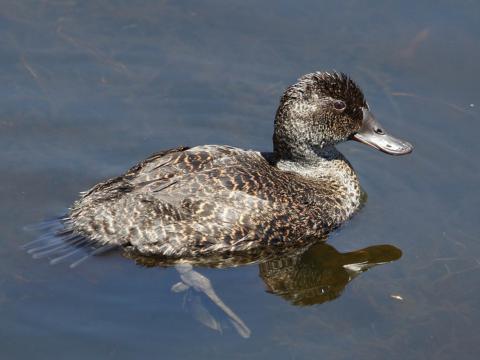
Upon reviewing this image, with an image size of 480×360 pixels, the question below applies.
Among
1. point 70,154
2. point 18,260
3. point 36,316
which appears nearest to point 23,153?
point 70,154

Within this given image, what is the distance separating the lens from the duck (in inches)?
363

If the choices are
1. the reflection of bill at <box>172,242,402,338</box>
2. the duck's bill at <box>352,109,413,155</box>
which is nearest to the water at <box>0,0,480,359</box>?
the reflection of bill at <box>172,242,402,338</box>

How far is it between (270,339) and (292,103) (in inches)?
96.7

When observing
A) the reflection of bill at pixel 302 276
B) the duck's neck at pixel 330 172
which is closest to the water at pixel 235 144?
the reflection of bill at pixel 302 276

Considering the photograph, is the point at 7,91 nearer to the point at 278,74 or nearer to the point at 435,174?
the point at 278,74

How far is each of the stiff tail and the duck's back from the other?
0.07 metres

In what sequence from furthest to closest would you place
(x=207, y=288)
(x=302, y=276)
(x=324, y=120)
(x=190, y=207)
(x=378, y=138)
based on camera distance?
(x=378, y=138) < (x=324, y=120) < (x=302, y=276) < (x=190, y=207) < (x=207, y=288)

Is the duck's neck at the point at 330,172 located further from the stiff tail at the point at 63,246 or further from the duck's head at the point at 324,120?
the stiff tail at the point at 63,246

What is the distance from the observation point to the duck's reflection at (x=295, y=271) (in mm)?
9031

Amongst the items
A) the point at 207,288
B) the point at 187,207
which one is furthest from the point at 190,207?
the point at 207,288

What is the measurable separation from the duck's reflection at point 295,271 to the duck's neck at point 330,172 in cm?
57

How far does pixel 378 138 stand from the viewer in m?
10.4

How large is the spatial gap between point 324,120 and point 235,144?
4.95 ft

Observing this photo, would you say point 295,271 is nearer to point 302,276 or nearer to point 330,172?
point 302,276
